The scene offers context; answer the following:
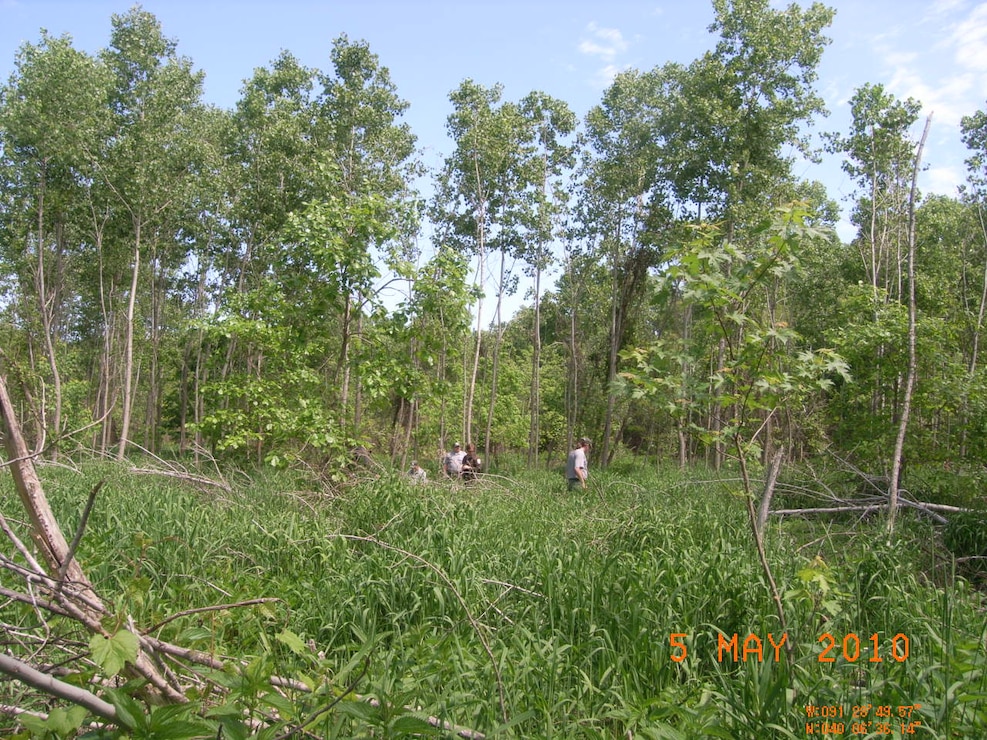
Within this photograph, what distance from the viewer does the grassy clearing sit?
105 inches

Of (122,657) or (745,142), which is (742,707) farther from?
(745,142)

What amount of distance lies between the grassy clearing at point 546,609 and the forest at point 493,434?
29 mm

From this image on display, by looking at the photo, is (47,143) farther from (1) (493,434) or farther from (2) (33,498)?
(2) (33,498)

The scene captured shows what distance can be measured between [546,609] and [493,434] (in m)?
20.9

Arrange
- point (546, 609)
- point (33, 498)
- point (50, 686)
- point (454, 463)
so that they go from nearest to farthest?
point (50, 686) → point (33, 498) → point (546, 609) → point (454, 463)

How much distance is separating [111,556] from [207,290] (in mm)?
22827

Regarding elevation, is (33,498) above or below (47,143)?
below

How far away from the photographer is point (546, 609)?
4117 millimetres

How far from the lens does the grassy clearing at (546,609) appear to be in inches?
105

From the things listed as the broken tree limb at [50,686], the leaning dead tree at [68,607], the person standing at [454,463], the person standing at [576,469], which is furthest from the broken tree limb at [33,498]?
the person standing at [454,463]

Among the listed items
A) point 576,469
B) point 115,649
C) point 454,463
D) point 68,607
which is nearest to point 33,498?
point 68,607

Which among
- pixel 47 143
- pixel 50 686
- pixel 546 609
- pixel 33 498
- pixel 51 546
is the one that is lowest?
pixel 546 609

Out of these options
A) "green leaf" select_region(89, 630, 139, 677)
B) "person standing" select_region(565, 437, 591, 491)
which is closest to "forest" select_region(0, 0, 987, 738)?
"green leaf" select_region(89, 630, 139, 677)
